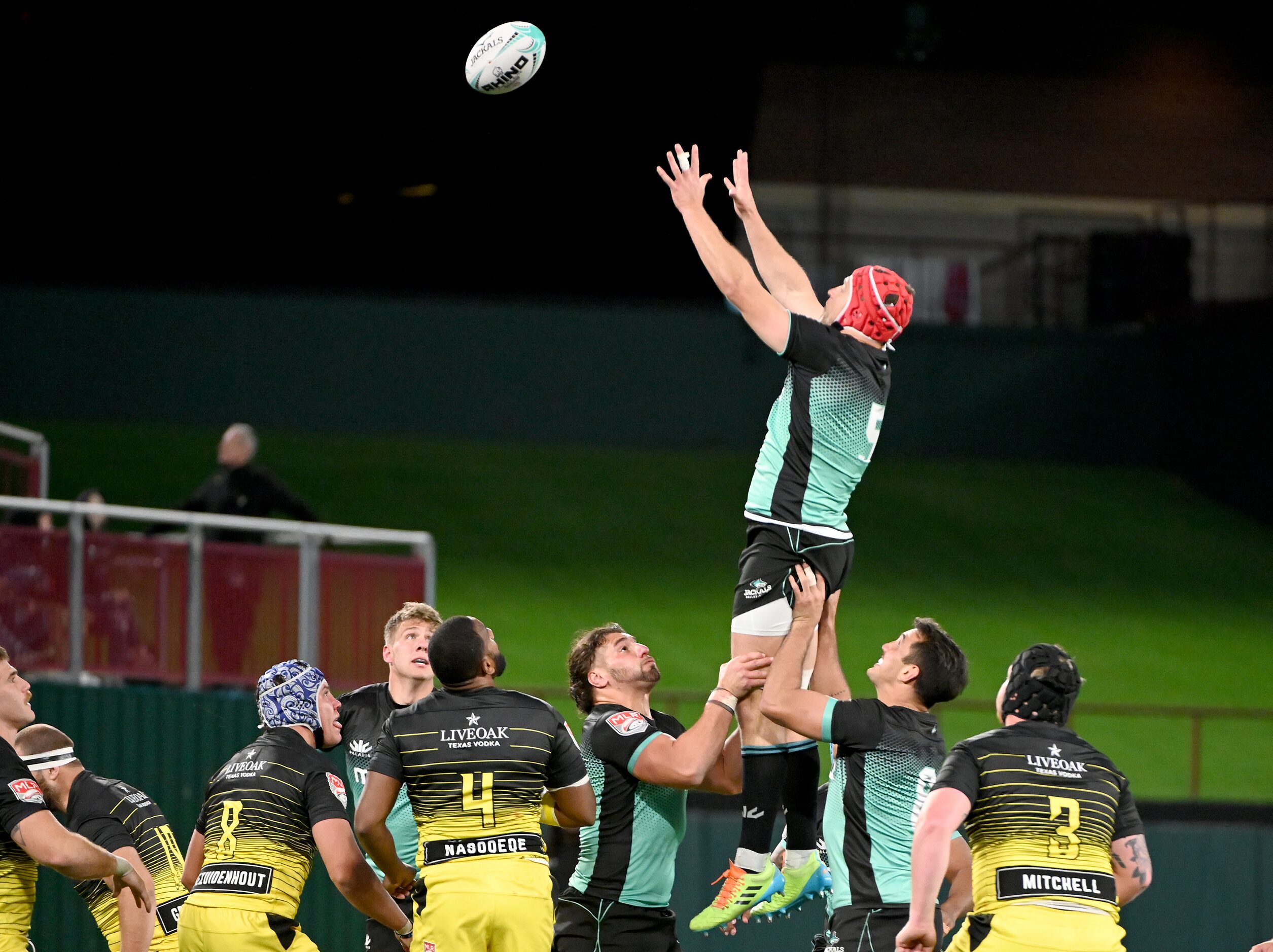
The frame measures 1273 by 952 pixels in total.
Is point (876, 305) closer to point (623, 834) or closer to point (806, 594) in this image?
point (806, 594)

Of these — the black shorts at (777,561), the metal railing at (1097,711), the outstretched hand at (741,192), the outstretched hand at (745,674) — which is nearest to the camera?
the outstretched hand at (745,674)

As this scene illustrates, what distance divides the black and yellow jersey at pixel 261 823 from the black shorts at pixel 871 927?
195cm

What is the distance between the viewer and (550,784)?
5.65 m

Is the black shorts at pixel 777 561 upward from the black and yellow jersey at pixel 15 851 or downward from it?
upward

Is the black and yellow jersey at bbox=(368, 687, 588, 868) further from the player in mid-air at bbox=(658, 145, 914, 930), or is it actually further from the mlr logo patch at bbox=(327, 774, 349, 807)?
the player in mid-air at bbox=(658, 145, 914, 930)

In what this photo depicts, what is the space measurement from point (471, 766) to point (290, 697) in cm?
101

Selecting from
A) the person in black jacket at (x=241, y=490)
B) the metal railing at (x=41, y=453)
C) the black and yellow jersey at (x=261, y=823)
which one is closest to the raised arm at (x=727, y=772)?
the black and yellow jersey at (x=261, y=823)

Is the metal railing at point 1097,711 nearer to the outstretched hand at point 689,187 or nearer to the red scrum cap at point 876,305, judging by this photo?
the red scrum cap at point 876,305

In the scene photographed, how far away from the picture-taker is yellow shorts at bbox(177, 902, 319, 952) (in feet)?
19.4

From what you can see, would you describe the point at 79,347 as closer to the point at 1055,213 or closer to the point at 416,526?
the point at 416,526

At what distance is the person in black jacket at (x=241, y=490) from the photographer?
11.7 metres

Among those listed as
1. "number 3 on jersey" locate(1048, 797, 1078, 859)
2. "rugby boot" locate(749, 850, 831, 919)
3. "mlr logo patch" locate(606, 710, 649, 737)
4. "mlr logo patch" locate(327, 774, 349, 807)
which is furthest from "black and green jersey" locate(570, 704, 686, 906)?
"number 3 on jersey" locate(1048, 797, 1078, 859)

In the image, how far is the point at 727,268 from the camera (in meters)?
5.90

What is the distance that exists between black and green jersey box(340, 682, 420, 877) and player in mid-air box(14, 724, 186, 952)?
2.80ft
